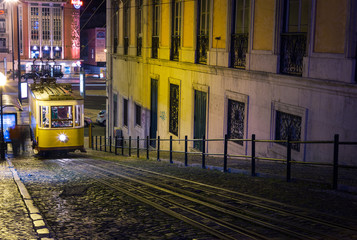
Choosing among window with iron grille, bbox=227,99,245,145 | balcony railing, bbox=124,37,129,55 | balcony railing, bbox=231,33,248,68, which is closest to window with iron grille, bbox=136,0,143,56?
balcony railing, bbox=124,37,129,55

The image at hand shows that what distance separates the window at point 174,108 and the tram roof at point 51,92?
4222 millimetres

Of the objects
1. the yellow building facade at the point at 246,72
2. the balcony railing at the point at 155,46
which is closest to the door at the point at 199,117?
the yellow building facade at the point at 246,72

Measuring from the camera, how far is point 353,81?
9797 millimetres

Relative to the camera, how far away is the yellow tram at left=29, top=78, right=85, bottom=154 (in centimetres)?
2062

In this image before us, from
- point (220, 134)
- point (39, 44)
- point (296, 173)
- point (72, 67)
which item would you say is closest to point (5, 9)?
point (39, 44)

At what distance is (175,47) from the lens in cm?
2025

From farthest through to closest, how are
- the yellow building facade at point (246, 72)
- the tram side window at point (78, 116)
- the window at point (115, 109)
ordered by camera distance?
the window at point (115, 109), the tram side window at point (78, 116), the yellow building facade at point (246, 72)

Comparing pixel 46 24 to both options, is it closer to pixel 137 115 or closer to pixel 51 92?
pixel 137 115

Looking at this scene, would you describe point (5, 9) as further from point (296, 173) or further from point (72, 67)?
point (296, 173)

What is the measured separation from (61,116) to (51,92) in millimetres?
1463

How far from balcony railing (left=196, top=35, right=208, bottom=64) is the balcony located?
2187mm

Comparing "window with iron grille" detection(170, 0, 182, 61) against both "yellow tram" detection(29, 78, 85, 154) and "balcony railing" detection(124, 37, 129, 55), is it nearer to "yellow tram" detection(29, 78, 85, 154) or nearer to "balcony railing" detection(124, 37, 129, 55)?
"yellow tram" detection(29, 78, 85, 154)

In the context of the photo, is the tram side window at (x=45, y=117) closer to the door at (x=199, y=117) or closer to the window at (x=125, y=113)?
the door at (x=199, y=117)

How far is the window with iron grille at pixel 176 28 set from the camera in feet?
65.1
